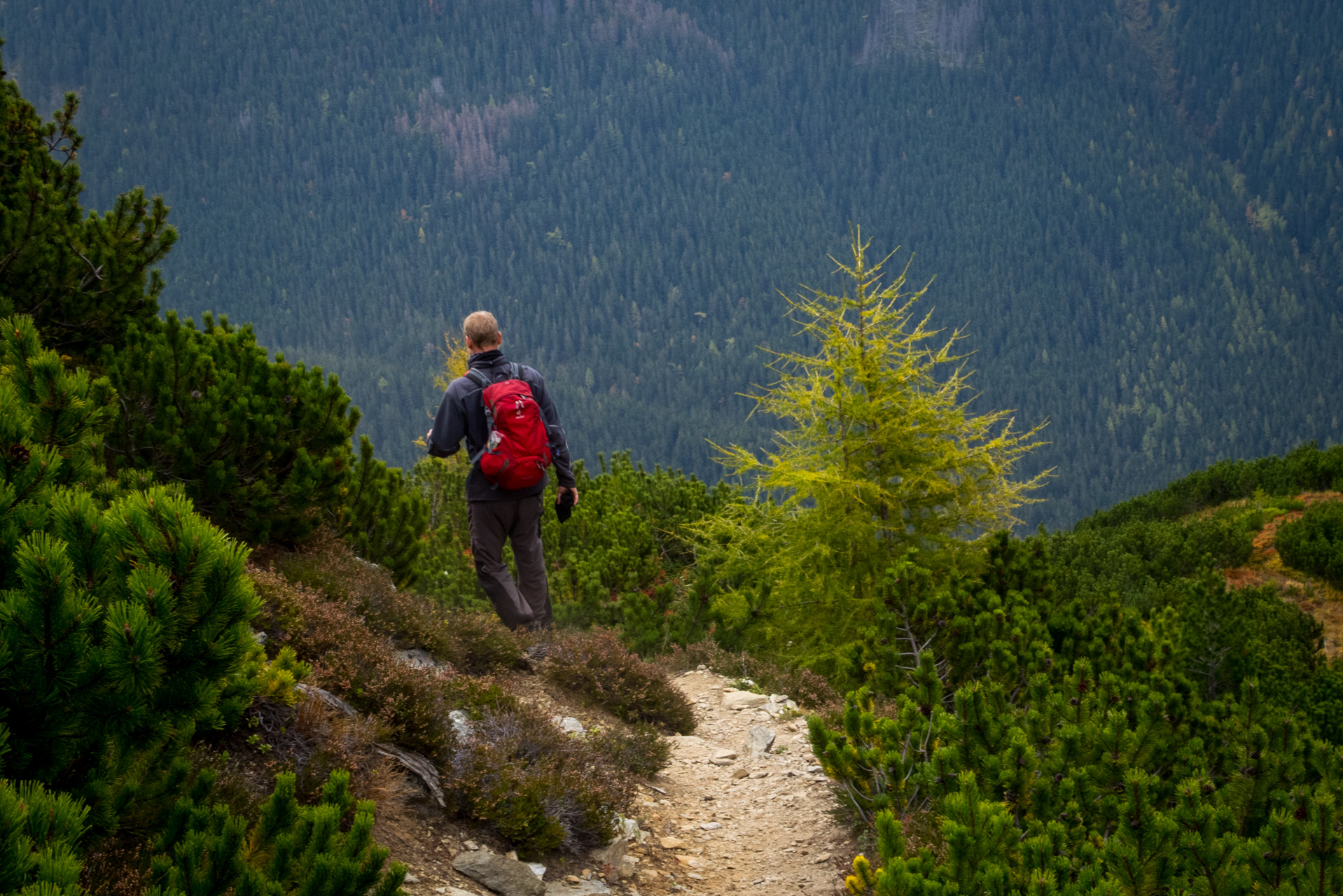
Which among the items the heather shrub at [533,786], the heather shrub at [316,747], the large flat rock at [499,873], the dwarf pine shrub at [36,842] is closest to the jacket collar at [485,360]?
the heather shrub at [533,786]

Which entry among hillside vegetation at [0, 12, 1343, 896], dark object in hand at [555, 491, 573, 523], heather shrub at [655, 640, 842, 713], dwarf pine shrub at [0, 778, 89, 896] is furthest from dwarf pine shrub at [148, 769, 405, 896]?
heather shrub at [655, 640, 842, 713]

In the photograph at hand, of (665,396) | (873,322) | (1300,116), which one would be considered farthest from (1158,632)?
(1300,116)

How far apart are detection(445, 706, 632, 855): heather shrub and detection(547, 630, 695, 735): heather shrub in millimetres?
1515

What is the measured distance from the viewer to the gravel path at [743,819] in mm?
4352

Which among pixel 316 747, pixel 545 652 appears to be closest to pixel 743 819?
pixel 545 652

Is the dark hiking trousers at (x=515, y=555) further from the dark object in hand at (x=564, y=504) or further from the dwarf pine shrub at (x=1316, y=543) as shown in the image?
the dwarf pine shrub at (x=1316, y=543)

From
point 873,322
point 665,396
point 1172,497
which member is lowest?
point 873,322

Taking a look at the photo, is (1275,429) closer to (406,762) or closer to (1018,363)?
(1018,363)

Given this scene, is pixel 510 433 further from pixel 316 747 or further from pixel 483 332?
pixel 316 747

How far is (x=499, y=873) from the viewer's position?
145 inches

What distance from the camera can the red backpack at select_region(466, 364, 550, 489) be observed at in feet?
20.8

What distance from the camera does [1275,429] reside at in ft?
415

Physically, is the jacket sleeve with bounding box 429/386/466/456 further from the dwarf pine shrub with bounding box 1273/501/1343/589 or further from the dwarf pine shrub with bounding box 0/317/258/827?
the dwarf pine shrub with bounding box 1273/501/1343/589

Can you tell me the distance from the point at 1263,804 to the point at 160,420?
6.03 meters
